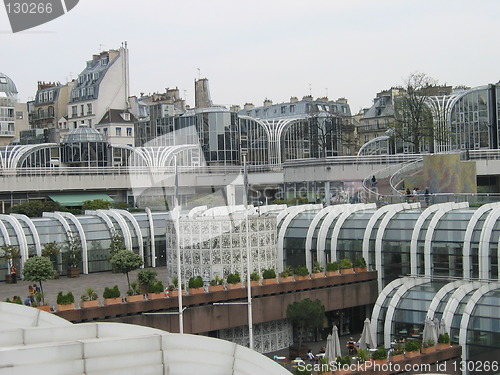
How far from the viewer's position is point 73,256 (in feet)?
140

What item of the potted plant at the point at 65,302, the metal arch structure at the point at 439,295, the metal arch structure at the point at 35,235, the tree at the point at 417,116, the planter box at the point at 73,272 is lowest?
the metal arch structure at the point at 439,295

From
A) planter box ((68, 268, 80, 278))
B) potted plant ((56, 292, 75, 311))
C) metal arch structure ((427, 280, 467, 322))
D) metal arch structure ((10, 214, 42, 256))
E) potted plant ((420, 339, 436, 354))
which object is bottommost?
potted plant ((420, 339, 436, 354))

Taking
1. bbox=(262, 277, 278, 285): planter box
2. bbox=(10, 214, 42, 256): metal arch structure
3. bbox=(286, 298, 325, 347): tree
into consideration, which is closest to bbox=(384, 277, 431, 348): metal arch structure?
bbox=(286, 298, 325, 347): tree

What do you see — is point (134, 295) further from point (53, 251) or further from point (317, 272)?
point (53, 251)

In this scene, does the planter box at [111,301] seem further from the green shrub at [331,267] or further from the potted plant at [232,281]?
the green shrub at [331,267]

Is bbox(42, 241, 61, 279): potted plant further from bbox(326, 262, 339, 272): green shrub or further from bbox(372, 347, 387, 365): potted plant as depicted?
bbox(372, 347, 387, 365): potted plant

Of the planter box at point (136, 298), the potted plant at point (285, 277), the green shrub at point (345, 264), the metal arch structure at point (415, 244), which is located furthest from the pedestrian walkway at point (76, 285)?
the metal arch structure at point (415, 244)

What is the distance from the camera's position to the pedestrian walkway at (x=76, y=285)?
1426 inches

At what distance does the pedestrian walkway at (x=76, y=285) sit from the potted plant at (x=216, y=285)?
13.3 feet

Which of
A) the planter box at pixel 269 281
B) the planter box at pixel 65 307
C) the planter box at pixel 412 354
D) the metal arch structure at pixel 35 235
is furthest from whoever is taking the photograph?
the metal arch structure at pixel 35 235

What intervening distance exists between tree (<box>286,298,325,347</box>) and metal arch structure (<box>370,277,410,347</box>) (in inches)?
86.4

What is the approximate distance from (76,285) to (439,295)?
56.1 feet

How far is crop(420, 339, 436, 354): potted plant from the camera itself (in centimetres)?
2850

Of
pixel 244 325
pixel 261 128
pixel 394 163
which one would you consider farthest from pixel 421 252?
pixel 261 128
